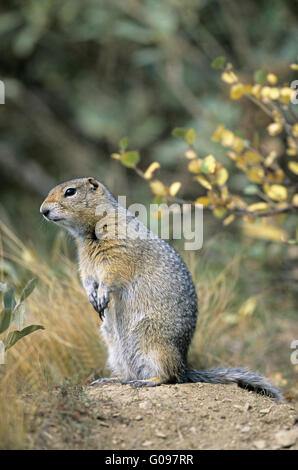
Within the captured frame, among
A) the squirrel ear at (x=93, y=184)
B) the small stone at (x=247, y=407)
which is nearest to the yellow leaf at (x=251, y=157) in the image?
the squirrel ear at (x=93, y=184)

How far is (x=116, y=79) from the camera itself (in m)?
9.60

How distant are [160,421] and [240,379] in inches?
34.2

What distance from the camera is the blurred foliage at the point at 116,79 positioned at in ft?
24.4

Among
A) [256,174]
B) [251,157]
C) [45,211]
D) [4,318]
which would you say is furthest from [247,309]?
[4,318]

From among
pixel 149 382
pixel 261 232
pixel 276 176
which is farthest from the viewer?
pixel 261 232

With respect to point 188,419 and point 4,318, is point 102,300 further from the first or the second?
point 188,419

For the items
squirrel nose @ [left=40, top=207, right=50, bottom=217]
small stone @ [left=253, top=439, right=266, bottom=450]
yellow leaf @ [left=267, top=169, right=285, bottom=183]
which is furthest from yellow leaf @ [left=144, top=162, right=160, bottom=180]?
small stone @ [left=253, top=439, right=266, bottom=450]

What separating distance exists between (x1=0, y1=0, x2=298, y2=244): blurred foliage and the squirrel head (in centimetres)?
266

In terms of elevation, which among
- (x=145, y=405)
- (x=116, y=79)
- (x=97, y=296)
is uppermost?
(x=116, y=79)

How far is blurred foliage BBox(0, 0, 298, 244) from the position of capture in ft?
24.4

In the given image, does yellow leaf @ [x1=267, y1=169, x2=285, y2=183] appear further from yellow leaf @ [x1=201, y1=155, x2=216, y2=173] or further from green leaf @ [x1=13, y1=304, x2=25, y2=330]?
green leaf @ [x1=13, y1=304, x2=25, y2=330]

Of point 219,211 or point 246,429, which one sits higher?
point 219,211

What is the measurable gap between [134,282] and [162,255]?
0.24 metres
